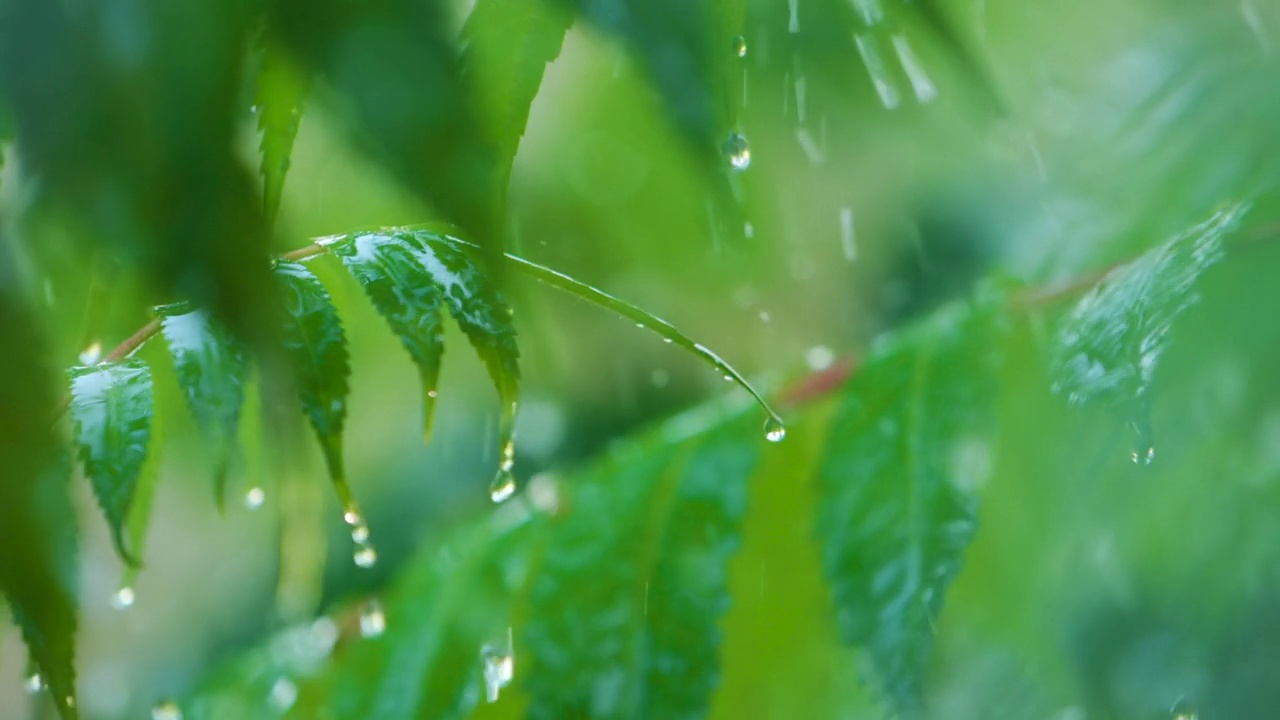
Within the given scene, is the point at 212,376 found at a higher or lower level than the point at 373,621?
higher

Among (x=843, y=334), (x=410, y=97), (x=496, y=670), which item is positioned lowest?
(x=843, y=334)

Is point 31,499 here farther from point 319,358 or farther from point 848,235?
point 848,235

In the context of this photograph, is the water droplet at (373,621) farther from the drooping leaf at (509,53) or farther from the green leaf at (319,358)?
the drooping leaf at (509,53)

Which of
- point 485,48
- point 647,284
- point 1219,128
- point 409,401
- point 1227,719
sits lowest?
point 409,401

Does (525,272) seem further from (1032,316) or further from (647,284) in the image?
(647,284)

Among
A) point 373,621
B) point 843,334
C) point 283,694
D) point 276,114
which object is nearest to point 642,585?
point 373,621

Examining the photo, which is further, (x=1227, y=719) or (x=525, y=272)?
(x=1227, y=719)

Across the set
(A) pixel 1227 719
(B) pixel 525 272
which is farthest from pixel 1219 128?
(B) pixel 525 272
